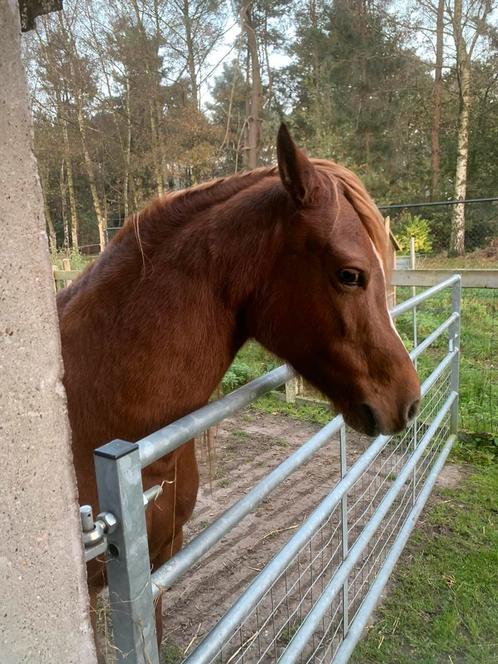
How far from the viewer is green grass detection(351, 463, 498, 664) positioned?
212cm

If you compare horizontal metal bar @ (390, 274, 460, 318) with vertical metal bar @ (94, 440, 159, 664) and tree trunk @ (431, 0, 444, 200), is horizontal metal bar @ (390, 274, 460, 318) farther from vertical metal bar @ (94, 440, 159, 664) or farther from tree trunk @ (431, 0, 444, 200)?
tree trunk @ (431, 0, 444, 200)

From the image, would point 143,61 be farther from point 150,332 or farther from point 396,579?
point 396,579

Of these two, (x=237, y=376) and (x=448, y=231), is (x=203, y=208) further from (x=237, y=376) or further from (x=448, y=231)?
(x=448, y=231)

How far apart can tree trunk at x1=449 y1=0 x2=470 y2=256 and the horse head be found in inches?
481

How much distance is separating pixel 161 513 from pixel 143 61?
293 centimetres

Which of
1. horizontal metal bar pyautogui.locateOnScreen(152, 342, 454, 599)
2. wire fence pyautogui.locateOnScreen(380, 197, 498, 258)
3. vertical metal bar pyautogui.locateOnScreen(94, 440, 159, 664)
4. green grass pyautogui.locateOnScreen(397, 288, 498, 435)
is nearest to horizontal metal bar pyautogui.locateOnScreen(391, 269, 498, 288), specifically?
green grass pyautogui.locateOnScreen(397, 288, 498, 435)

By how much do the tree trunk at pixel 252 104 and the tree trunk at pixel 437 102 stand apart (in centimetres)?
1013

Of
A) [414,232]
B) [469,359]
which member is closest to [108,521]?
[469,359]

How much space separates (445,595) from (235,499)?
1428mm

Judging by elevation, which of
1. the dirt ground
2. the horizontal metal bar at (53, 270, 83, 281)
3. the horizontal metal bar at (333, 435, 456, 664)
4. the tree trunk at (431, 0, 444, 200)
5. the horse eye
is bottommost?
the dirt ground

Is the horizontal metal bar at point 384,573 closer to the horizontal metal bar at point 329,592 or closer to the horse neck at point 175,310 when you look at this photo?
the horizontal metal bar at point 329,592

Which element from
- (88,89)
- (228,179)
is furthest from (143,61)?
(228,179)

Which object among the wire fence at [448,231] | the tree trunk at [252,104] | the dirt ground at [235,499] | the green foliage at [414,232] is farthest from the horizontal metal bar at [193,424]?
the green foliage at [414,232]

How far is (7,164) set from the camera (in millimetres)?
561
